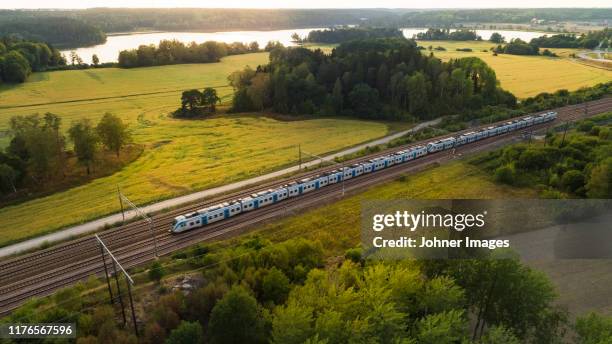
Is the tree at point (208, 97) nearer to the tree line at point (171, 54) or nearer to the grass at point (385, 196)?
the grass at point (385, 196)

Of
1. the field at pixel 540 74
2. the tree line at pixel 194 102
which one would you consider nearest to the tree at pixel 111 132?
the tree line at pixel 194 102

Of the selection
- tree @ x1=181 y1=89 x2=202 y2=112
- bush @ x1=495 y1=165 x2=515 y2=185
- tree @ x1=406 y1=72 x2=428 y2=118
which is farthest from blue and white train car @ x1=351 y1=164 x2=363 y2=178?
tree @ x1=181 y1=89 x2=202 y2=112

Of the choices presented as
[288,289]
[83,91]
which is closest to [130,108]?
[83,91]

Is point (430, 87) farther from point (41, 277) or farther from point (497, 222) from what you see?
point (41, 277)

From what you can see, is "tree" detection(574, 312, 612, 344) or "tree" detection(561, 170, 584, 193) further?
"tree" detection(561, 170, 584, 193)

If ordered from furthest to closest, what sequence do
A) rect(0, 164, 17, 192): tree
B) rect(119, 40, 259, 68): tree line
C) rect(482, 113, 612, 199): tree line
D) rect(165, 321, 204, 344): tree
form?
rect(119, 40, 259, 68): tree line < rect(0, 164, 17, 192): tree < rect(482, 113, 612, 199): tree line < rect(165, 321, 204, 344): tree

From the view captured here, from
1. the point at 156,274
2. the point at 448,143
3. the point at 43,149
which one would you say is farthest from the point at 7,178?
the point at 448,143

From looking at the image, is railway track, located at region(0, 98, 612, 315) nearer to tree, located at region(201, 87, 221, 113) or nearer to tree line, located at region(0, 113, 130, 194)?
tree line, located at region(0, 113, 130, 194)
